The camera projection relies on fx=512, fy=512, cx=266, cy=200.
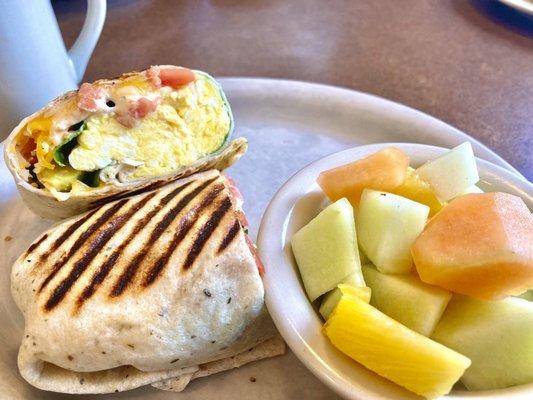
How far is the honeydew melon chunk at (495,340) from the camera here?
84 centimetres

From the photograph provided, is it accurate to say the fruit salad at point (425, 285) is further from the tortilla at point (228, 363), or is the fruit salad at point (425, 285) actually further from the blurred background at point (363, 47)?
the blurred background at point (363, 47)

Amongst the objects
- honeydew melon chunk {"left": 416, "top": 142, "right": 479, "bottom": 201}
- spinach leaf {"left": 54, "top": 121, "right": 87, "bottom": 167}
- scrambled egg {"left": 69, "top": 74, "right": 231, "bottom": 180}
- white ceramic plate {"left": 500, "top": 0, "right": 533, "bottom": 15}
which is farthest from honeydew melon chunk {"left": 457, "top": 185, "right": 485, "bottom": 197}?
white ceramic plate {"left": 500, "top": 0, "right": 533, "bottom": 15}

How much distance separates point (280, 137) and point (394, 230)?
701mm

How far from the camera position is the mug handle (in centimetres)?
138

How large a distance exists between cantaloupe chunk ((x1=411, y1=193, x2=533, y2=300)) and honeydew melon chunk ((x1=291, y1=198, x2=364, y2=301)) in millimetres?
115

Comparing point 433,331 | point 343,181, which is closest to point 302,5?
point 343,181

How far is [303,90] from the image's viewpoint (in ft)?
5.28

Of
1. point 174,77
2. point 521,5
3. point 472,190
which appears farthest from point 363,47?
point 472,190

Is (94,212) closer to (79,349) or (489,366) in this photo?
(79,349)

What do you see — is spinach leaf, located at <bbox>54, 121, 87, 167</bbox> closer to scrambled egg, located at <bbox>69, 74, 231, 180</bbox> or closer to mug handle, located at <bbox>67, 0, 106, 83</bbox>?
scrambled egg, located at <bbox>69, 74, 231, 180</bbox>

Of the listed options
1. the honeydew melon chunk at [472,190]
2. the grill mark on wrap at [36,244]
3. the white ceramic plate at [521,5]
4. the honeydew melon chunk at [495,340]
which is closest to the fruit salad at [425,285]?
the honeydew melon chunk at [495,340]

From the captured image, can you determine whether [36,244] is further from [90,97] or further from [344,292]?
[344,292]

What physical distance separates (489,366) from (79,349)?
736 millimetres

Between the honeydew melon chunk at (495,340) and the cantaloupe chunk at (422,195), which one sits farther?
the cantaloupe chunk at (422,195)
